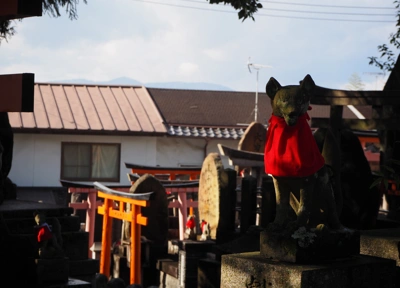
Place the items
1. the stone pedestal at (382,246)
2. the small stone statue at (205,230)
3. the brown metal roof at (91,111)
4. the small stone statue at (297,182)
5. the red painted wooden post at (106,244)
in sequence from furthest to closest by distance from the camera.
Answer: the brown metal roof at (91,111)
the red painted wooden post at (106,244)
the small stone statue at (205,230)
the stone pedestal at (382,246)
the small stone statue at (297,182)

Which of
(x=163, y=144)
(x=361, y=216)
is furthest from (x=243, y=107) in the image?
(x=361, y=216)

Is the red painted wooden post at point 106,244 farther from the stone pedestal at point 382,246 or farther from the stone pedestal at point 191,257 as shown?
the stone pedestal at point 382,246

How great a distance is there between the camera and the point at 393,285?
17.7ft

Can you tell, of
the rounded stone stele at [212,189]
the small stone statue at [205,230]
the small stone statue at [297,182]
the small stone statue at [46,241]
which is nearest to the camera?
the small stone statue at [297,182]

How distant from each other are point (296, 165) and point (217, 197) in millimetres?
7868

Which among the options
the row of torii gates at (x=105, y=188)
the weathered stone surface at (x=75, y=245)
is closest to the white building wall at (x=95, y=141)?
the row of torii gates at (x=105, y=188)

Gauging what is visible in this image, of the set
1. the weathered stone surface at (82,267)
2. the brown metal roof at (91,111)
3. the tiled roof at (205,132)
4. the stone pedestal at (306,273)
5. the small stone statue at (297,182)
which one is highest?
the brown metal roof at (91,111)

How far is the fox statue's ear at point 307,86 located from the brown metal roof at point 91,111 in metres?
19.1

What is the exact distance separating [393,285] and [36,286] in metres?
5.04

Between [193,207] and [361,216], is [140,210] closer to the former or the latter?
[193,207]

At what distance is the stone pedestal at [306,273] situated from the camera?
4828 millimetres

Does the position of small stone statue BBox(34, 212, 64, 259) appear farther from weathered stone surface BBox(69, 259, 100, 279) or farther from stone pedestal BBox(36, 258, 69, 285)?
weathered stone surface BBox(69, 259, 100, 279)

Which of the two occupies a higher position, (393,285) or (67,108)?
(67,108)

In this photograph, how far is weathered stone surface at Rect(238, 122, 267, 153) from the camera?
2038cm
